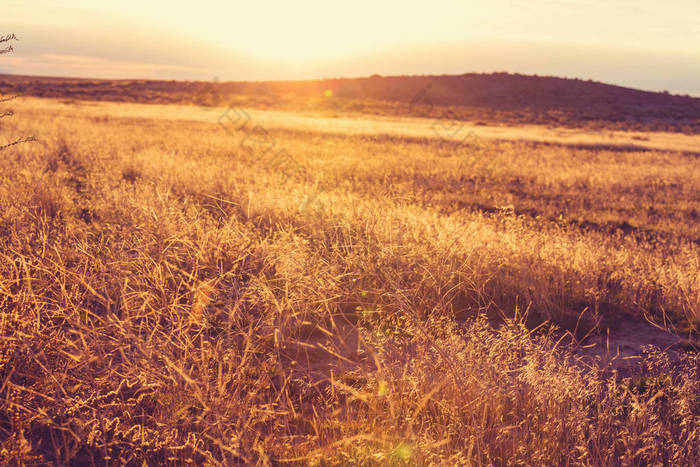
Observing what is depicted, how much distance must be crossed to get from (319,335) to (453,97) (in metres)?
66.9

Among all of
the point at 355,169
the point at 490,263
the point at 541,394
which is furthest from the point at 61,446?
the point at 355,169

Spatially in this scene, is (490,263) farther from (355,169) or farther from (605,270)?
(355,169)

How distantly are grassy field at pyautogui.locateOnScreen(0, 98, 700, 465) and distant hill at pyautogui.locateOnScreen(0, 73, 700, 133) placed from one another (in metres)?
40.1

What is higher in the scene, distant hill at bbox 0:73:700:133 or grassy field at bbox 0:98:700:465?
distant hill at bbox 0:73:700:133

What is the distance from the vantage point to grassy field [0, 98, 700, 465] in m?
2.39

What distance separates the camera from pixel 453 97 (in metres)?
65.8

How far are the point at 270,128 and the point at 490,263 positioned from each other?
2082cm

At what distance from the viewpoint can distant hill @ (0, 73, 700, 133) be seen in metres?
47.5

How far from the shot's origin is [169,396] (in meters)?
2.59

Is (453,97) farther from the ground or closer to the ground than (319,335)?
farther from the ground

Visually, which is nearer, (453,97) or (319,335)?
(319,335)

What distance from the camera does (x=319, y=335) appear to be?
12.2 feet

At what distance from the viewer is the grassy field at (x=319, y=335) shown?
2391 millimetres

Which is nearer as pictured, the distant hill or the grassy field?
the grassy field
